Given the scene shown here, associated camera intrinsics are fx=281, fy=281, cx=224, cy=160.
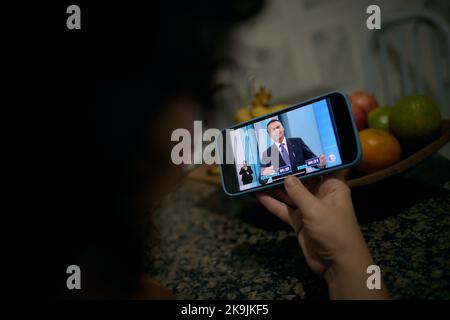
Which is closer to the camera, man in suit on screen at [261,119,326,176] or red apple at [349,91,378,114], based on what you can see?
man in suit on screen at [261,119,326,176]

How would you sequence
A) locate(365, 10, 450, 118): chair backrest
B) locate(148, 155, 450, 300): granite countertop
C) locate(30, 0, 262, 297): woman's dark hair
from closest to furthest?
locate(148, 155, 450, 300): granite countertop < locate(30, 0, 262, 297): woman's dark hair < locate(365, 10, 450, 118): chair backrest

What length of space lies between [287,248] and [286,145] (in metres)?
0.24

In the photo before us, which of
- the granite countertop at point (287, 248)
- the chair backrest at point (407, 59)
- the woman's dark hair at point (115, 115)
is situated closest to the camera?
the granite countertop at point (287, 248)

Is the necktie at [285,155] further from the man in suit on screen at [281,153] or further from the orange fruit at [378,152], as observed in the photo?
the orange fruit at [378,152]

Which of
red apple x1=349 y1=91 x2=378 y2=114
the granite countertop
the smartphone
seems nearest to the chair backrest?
red apple x1=349 y1=91 x2=378 y2=114

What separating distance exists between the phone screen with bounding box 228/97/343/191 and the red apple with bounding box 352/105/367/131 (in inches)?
10.6

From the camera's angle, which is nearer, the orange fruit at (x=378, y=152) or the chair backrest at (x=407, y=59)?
the orange fruit at (x=378, y=152)

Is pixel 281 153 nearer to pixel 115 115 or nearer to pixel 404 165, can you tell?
pixel 404 165

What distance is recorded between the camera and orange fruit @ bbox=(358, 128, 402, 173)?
60 centimetres

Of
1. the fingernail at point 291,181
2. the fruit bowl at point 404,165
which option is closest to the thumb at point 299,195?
the fingernail at point 291,181

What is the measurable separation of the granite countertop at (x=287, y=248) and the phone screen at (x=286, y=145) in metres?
0.13

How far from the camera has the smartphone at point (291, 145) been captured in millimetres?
556

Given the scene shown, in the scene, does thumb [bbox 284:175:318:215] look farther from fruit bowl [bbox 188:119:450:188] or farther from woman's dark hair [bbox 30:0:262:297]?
woman's dark hair [bbox 30:0:262:297]

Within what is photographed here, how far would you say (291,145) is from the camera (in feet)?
1.99
